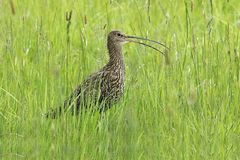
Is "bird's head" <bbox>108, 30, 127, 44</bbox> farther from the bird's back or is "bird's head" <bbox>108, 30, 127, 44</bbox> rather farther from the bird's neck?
the bird's back

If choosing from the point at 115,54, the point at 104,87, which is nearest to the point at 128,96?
the point at 104,87

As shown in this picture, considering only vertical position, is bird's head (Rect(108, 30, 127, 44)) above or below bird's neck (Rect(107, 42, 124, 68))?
above

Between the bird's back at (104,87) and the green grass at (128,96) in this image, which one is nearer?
the green grass at (128,96)

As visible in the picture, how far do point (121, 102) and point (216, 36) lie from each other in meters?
1.52

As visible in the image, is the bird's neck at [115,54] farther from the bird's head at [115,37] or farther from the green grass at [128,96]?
the green grass at [128,96]

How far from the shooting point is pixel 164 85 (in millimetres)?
5922

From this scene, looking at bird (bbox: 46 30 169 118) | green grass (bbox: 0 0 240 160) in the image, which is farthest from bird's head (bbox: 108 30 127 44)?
green grass (bbox: 0 0 240 160)

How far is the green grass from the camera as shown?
16.2ft

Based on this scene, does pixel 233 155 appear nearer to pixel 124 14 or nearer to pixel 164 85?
pixel 164 85

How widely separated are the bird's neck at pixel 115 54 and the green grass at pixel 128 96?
12cm

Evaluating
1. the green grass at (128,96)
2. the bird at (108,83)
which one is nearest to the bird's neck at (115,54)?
the bird at (108,83)

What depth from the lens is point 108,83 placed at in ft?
20.3

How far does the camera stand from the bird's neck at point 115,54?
6.39 m

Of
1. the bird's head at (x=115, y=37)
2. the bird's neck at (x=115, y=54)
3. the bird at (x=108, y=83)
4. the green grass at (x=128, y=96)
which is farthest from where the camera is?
the bird's head at (x=115, y=37)
